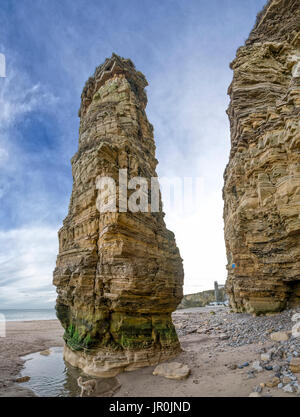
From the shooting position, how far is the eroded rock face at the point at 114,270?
8.70 m

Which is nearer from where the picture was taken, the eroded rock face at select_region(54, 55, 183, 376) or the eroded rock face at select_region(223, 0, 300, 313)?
the eroded rock face at select_region(54, 55, 183, 376)

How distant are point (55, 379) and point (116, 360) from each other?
8.02ft

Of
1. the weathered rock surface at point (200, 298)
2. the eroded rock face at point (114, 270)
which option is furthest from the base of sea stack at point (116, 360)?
the weathered rock surface at point (200, 298)

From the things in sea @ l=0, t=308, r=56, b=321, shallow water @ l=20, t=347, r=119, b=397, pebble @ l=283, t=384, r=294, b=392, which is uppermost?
→ pebble @ l=283, t=384, r=294, b=392

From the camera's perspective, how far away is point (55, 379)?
8.38 meters

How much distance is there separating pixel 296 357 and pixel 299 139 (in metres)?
11.7

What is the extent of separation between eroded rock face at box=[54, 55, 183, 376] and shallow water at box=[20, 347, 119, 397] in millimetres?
468

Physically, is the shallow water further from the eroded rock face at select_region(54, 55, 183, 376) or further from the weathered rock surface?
the weathered rock surface

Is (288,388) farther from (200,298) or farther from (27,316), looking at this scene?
(27,316)

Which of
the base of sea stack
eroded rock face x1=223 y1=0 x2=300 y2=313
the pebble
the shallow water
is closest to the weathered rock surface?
eroded rock face x1=223 y1=0 x2=300 y2=313

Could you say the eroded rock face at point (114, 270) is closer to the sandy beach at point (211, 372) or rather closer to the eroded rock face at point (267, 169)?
the sandy beach at point (211, 372)

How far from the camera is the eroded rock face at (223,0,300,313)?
13.7m
